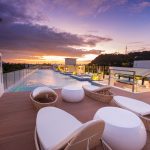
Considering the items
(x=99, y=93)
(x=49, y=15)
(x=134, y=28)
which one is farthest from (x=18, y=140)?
(x=134, y=28)

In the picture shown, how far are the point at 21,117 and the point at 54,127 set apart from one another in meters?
1.12

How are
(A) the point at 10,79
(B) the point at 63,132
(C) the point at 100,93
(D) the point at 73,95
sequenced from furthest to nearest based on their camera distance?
1. (A) the point at 10,79
2. (C) the point at 100,93
3. (D) the point at 73,95
4. (B) the point at 63,132

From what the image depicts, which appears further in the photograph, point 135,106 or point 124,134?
point 135,106

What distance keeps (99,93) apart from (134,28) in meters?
6.55

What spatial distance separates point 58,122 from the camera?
1.67 meters

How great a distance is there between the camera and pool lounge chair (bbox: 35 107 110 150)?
107 cm

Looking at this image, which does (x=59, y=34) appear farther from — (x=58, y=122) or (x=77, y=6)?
(x=58, y=122)

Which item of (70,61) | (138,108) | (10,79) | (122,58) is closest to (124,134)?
(138,108)

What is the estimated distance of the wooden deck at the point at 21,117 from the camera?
1.73 metres

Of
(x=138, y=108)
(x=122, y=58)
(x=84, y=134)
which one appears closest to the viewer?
(x=84, y=134)

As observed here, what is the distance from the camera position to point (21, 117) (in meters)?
2.41

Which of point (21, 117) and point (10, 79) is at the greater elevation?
point (10, 79)

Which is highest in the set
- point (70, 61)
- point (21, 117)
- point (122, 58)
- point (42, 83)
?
point (122, 58)

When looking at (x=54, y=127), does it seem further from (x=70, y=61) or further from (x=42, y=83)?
(x=70, y=61)
